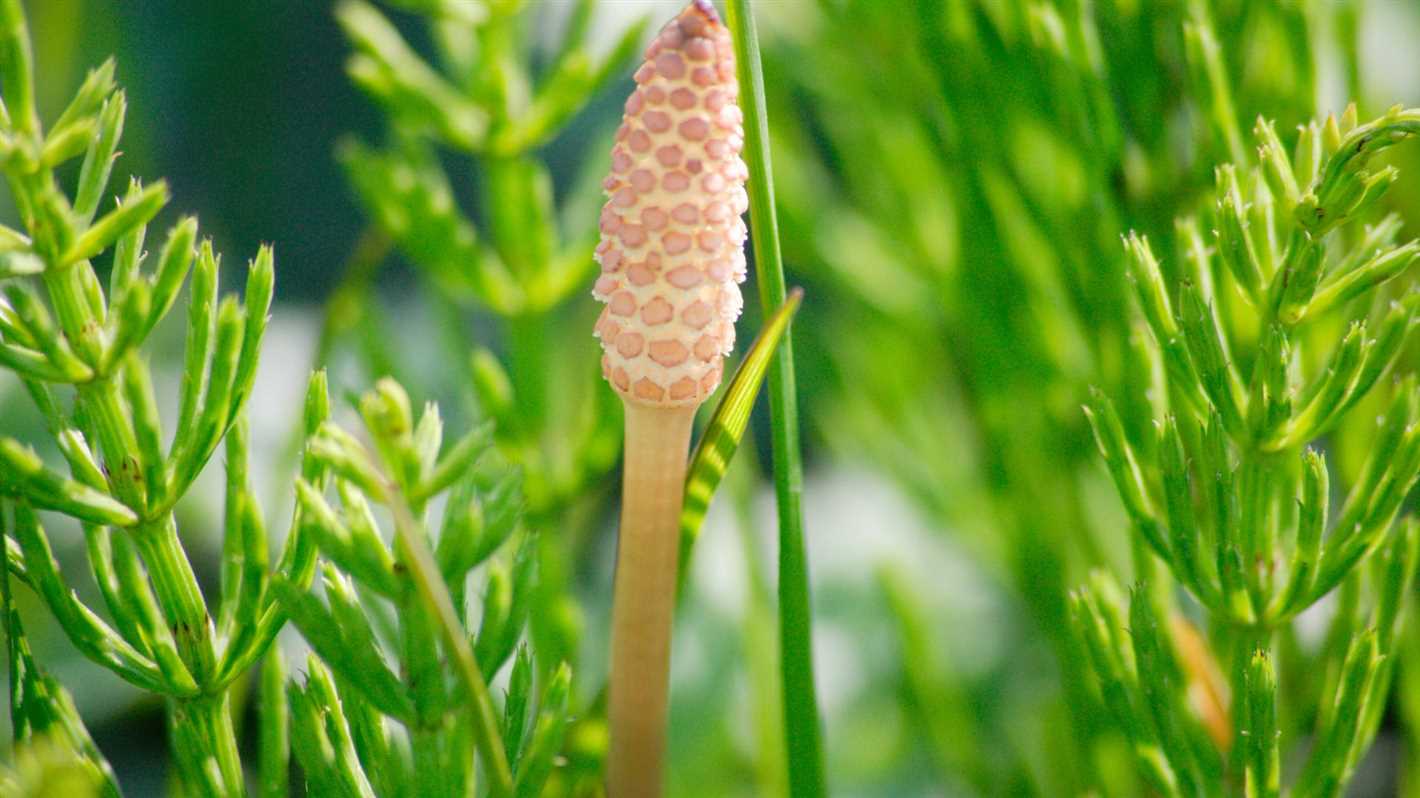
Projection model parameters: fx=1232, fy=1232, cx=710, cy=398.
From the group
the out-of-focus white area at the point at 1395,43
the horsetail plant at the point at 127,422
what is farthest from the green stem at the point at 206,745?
the out-of-focus white area at the point at 1395,43

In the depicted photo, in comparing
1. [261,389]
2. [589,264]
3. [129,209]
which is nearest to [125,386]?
[129,209]

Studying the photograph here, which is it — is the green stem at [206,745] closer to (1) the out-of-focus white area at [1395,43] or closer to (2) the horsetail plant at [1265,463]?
(2) the horsetail plant at [1265,463]

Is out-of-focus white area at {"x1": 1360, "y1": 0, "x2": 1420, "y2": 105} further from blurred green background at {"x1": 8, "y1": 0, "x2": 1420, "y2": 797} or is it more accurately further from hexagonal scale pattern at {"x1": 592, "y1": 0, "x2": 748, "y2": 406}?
hexagonal scale pattern at {"x1": 592, "y1": 0, "x2": 748, "y2": 406}

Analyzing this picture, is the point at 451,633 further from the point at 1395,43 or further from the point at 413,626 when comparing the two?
the point at 1395,43

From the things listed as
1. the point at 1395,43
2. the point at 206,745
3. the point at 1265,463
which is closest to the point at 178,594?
the point at 206,745

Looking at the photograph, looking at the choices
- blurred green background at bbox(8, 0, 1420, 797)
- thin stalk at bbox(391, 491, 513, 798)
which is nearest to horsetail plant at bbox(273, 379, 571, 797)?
thin stalk at bbox(391, 491, 513, 798)
